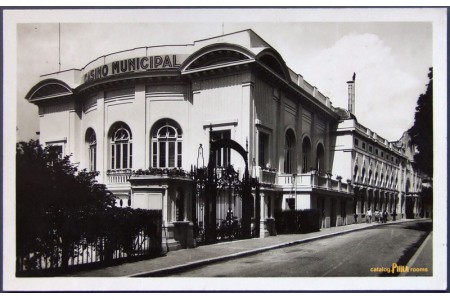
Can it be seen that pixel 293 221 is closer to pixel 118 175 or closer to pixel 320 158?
pixel 118 175

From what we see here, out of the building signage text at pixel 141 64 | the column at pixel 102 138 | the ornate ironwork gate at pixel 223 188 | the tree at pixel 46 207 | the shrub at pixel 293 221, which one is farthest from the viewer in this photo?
the column at pixel 102 138

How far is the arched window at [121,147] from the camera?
88.4 feet

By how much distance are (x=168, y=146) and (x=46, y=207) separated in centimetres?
1463

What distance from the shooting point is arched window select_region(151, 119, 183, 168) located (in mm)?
26266

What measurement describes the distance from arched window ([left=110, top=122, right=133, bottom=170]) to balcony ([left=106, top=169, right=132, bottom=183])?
1.32 feet

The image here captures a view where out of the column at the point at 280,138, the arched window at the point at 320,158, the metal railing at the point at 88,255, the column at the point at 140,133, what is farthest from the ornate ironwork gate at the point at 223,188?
the arched window at the point at 320,158

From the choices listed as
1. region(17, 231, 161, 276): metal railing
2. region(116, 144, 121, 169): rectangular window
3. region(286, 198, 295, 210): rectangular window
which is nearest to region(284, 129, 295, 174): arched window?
region(286, 198, 295, 210): rectangular window

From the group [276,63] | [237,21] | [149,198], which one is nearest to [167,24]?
[237,21]

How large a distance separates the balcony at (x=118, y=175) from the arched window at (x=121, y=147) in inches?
15.8

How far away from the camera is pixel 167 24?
13.2 m

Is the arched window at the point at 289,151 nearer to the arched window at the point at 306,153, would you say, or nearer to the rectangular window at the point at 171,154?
the arched window at the point at 306,153

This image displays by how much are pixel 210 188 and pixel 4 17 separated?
8.89 metres

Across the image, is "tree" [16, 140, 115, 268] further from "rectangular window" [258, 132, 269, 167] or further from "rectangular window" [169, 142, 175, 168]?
"rectangular window" [258, 132, 269, 167]

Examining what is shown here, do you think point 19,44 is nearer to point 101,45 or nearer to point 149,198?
point 101,45
